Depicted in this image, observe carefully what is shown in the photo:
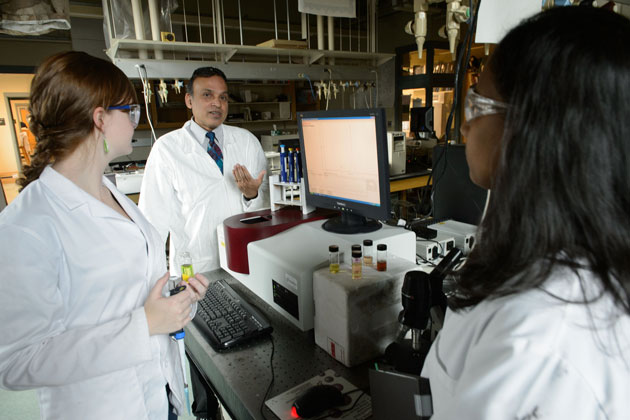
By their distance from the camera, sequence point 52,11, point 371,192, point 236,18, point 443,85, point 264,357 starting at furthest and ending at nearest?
point 236,18 → point 443,85 → point 52,11 → point 371,192 → point 264,357

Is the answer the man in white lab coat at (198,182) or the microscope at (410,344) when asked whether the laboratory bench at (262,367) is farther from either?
the man in white lab coat at (198,182)

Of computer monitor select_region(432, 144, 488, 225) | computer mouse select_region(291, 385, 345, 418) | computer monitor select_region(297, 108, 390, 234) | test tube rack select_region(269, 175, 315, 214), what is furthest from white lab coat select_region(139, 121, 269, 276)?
computer mouse select_region(291, 385, 345, 418)

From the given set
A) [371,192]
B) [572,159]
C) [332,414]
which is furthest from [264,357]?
[572,159]

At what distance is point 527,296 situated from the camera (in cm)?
45

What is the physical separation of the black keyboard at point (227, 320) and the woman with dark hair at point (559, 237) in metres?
0.65

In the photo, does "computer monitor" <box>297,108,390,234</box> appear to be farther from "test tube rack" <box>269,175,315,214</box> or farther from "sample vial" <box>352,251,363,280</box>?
"sample vial" <box>352,251,363,280</box>

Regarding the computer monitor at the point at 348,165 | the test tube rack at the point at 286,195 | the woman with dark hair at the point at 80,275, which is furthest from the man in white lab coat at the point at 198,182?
the woman with dark hair at the point at 80,275

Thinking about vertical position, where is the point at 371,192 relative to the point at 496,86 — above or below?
below

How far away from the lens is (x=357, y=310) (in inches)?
35.4

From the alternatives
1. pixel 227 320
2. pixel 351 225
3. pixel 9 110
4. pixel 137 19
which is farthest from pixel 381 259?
pixel 9 110

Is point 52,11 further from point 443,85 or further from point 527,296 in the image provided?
point 443,85

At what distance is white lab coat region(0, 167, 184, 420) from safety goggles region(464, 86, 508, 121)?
0.77 meters

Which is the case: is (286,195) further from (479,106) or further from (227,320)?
(479,106)

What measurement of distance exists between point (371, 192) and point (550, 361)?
2.82ft
